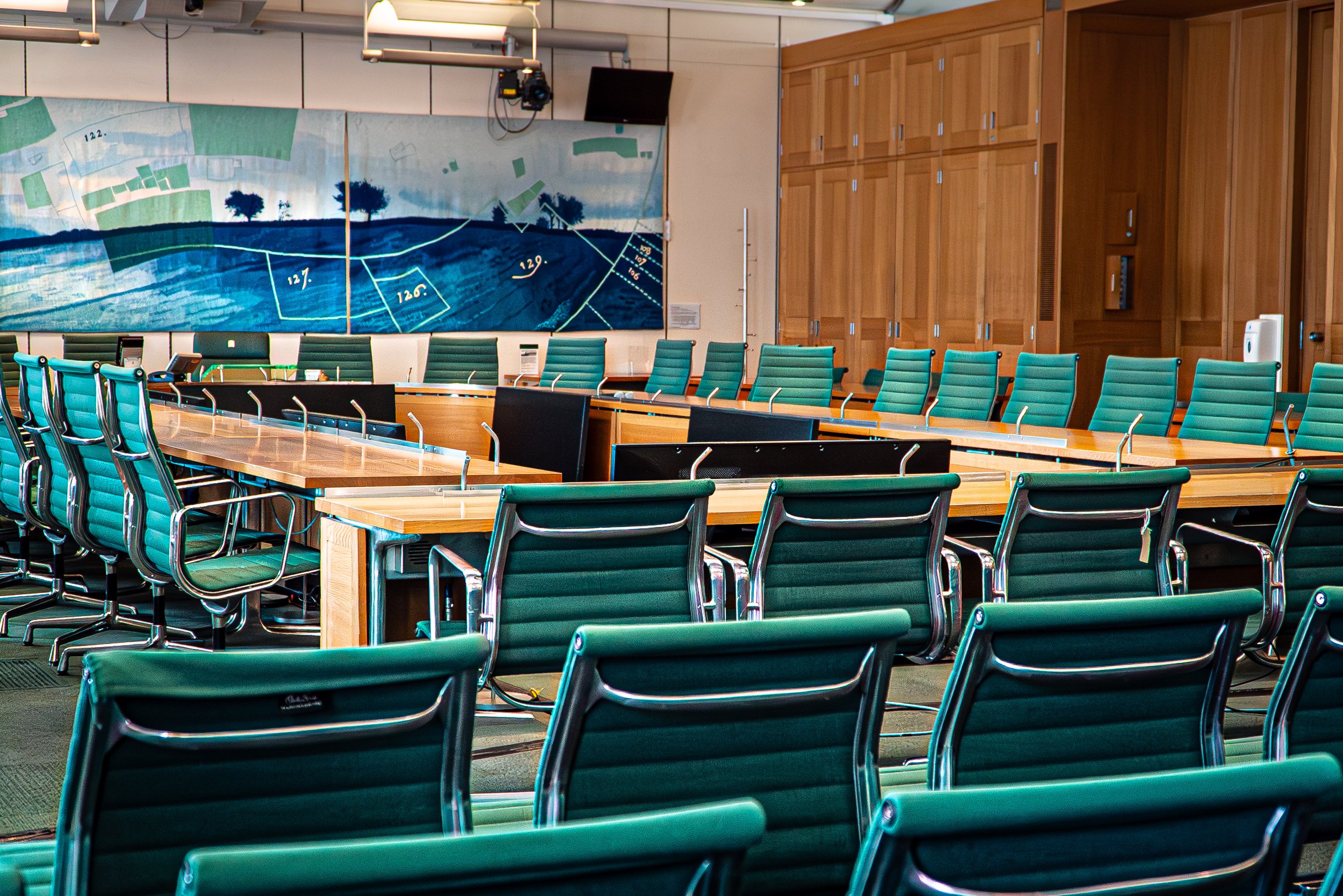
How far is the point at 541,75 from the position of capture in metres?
11.3

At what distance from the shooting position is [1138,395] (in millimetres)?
6645

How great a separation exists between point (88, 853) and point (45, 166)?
10.3 m

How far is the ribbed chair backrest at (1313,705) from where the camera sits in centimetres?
191

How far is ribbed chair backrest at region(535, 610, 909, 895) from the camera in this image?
1.53 meters

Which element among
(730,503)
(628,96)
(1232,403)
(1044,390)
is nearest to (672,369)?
(1044,390)

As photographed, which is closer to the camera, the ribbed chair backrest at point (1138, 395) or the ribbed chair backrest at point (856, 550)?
the ribbed chair backrest at point (856, 550)

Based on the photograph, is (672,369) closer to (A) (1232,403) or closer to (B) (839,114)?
(B) (839,114)

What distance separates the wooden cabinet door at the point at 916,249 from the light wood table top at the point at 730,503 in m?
6.69

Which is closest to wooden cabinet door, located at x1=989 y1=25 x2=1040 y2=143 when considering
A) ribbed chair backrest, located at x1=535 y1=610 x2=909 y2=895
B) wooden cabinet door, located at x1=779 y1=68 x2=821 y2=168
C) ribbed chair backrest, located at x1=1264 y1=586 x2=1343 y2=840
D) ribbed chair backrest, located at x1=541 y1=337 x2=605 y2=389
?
wooden cabinet door, located at x1=779 y1=68 x2=821 y2=168

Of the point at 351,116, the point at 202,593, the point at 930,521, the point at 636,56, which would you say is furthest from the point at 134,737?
the point at 636,56

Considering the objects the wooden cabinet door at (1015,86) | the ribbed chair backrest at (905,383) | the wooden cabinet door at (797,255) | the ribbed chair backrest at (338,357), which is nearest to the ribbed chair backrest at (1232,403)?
the ribbed chair backrest at (905,383)

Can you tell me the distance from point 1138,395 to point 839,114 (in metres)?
5.73

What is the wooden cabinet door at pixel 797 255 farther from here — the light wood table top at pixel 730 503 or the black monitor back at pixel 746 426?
the light wood table top at pixel 730 503

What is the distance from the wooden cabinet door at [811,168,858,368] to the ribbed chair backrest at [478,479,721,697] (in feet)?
28.9
